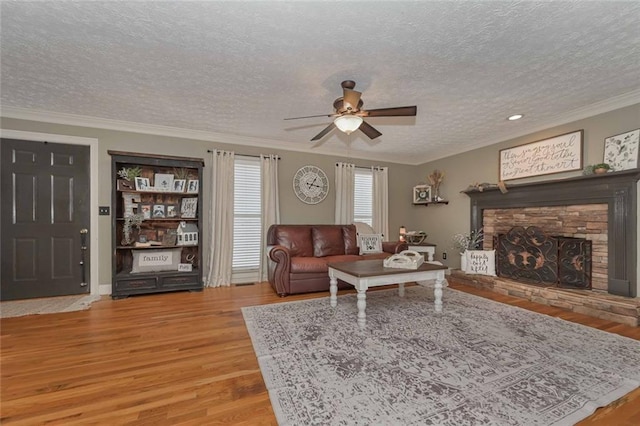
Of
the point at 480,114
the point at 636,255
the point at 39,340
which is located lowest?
the point at 39,340

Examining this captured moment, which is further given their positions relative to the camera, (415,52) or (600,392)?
(415,52)

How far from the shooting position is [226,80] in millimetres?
2768

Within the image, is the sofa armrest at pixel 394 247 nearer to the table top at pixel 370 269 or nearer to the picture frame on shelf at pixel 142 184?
the table top at pixel 370 269

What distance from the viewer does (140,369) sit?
6.51ft

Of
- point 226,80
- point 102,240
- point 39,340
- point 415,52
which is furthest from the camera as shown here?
point 102,240

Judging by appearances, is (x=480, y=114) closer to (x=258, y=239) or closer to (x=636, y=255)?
(x=636, y=255)

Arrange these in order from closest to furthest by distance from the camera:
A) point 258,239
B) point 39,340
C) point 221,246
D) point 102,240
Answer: point 39,340 → point 102,240 → point 221,246 → point 258,239

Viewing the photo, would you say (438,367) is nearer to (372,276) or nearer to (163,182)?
(372,276)

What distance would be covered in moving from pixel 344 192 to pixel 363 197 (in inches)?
21.4

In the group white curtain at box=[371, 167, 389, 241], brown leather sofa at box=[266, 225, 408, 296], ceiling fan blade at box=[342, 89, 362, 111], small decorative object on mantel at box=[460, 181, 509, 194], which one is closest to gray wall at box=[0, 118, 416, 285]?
white curtain at box=[371, 167, 389, 241]

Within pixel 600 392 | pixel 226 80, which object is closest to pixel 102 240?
pixel 226 80

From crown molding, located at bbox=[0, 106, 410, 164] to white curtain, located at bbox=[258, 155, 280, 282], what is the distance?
0.35m

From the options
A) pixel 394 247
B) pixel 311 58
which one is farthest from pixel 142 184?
pixel 394 247

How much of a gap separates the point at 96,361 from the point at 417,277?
309 cm
